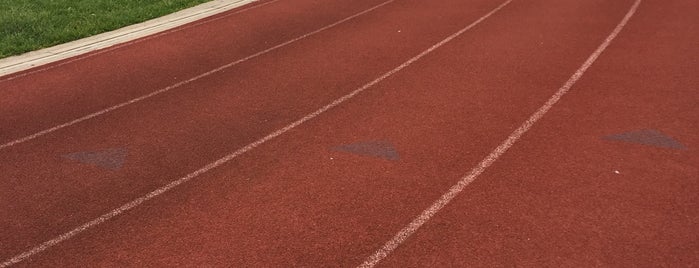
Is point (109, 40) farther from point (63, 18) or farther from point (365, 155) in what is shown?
point (365, 155)

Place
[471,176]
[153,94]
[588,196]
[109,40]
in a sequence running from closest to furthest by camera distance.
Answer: [588,196], [471,176], [153,94], [109,40]

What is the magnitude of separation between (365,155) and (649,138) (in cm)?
275

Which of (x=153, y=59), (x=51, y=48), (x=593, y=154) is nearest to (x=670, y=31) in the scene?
(x=593, y=154)

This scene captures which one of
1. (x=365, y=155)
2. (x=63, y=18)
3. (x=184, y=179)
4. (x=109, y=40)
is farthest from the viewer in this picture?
(x=63, y=18)

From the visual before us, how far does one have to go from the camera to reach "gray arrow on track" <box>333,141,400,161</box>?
6.26 meters

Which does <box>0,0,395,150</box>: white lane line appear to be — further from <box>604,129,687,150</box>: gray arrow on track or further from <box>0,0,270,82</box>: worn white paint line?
<box>604,129,687,150</box>: gray arrow on track

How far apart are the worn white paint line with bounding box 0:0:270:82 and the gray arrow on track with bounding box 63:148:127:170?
314 cm

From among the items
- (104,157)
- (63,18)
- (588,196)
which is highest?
(588,196)

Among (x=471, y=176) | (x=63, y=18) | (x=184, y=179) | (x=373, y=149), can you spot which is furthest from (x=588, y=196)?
(x=63, y=18)

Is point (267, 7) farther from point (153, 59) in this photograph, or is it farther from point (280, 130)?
point (280, 130)

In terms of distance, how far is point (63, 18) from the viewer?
11609 mm

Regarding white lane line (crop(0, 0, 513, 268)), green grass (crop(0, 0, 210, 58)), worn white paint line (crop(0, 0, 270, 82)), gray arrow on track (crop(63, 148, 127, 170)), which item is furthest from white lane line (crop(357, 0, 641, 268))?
green grass (crop(0, 0, 210, 58))

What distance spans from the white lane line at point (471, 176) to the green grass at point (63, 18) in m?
7.46

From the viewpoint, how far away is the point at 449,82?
809 cm
